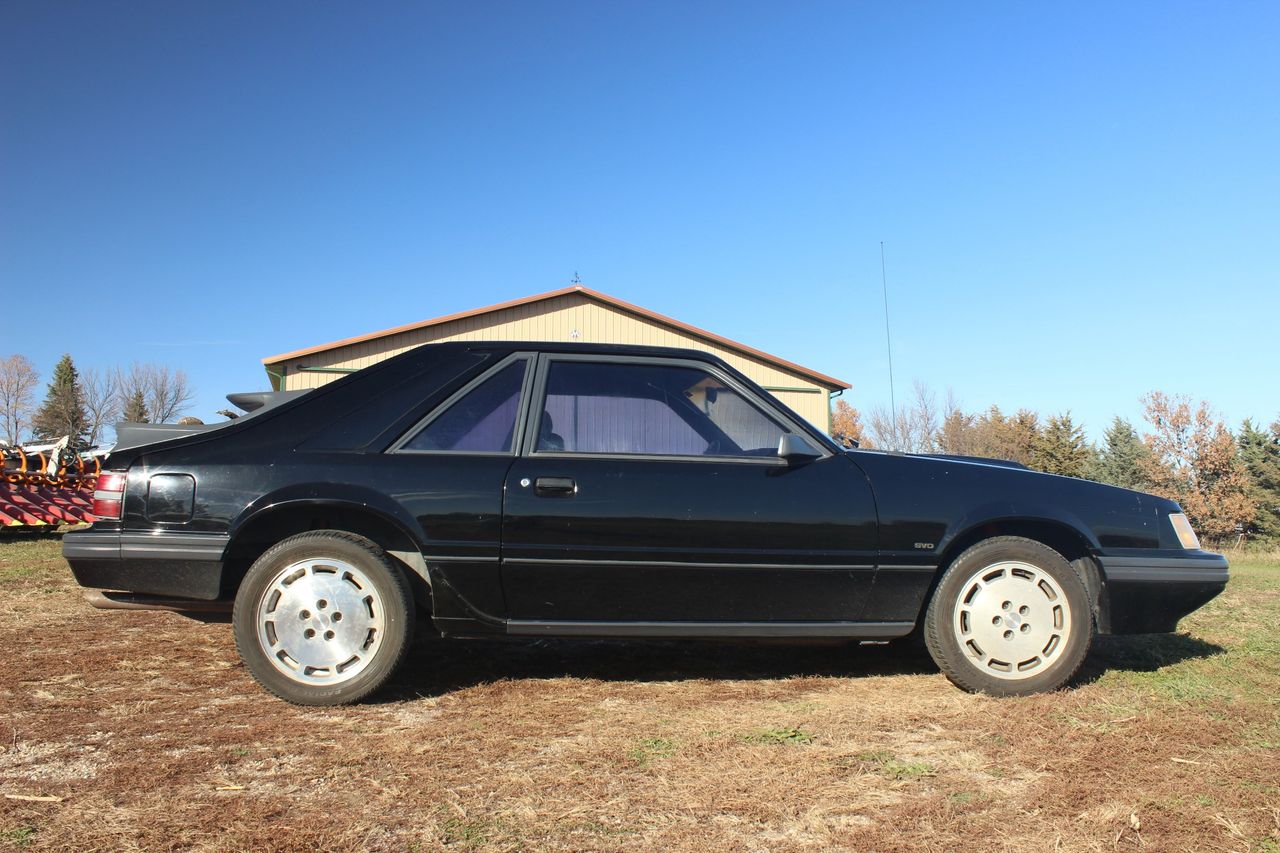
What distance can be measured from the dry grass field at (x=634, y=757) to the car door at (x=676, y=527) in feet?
1.35

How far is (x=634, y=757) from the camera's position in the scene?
2639 millimetres

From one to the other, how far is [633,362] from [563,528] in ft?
2.89

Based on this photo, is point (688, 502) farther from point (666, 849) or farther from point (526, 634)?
point (666, 849)

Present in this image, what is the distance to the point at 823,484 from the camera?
3467mm

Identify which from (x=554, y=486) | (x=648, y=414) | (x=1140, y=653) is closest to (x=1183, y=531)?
Answer: (x=1140, y=653)

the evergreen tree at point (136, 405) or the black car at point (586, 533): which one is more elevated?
the evergreen tree at point (136, 405)

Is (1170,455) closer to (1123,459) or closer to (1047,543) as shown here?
(1123,459)

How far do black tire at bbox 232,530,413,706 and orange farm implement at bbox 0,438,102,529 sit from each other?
8.42m

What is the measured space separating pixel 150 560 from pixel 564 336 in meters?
16.4

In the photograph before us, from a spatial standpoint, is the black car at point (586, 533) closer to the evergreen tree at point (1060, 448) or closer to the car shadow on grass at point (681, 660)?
the car shadow on grass at point (681, 660)

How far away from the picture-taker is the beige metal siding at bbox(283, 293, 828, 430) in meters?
18.3

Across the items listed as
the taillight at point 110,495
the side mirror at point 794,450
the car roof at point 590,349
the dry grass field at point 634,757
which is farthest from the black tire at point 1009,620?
the taillight at point 110,495

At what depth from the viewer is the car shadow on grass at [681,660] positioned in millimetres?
3775

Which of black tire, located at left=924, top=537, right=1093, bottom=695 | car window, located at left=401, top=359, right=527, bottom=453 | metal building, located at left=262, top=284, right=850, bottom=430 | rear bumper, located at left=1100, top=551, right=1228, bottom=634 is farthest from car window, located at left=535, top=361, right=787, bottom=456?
metal building, located at left=262, top=284, right=850, bottom=430
